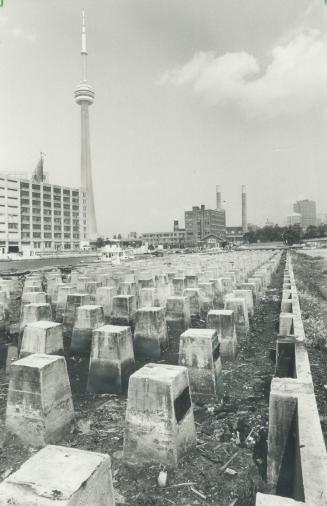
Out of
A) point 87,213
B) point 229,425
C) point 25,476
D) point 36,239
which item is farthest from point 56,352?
point 87,213

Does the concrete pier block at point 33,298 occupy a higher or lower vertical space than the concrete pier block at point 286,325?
higher

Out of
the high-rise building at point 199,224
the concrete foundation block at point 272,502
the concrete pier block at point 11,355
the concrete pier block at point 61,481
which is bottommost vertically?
the concrete pier block at point 11,355

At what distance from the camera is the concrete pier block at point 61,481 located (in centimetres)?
265

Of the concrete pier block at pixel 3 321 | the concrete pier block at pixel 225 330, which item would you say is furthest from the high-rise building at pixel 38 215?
the concrete pier block at pixel 225 330

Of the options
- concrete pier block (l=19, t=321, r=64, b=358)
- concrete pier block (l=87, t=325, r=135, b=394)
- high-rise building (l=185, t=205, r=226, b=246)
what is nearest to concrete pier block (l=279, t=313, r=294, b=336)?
concrete pier block (l=87, t=325, r=135, b=394)

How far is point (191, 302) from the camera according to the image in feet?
42.9

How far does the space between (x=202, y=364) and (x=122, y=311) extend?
501 centimetres

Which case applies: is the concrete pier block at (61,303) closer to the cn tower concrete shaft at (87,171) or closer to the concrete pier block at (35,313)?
the concrete pier block at (35,313)

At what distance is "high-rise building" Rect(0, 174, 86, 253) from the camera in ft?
343

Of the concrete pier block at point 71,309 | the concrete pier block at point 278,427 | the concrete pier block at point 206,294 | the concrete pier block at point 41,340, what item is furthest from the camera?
the concrete pier block at point 206,294

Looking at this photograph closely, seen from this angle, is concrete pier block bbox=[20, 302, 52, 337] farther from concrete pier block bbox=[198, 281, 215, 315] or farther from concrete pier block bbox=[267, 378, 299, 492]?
concrete pier block bbox=[267, 378, 299, 492]

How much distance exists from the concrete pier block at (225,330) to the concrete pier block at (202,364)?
6.17 ft

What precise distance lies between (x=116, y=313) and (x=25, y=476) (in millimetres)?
8214

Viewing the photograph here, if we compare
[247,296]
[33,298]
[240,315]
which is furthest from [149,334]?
[33,298]
